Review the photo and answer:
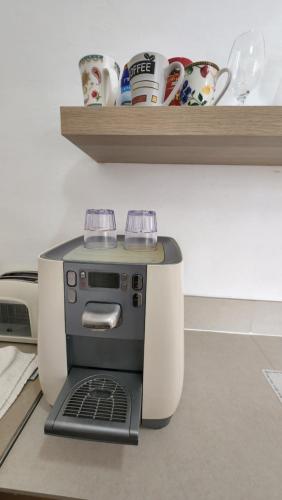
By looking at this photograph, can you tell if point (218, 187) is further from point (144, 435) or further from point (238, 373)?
point (144, 435)

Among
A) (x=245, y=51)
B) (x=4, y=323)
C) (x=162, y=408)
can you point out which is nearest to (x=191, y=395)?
(x=162, y=408)

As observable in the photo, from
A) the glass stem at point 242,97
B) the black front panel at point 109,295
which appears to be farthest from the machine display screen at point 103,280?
the glass stem at point 242,97

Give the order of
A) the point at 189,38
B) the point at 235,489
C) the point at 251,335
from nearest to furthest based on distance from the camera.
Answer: the point at 235,489
the point at 189,38
the point at 251,335

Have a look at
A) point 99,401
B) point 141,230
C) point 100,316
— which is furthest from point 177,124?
point 99,401

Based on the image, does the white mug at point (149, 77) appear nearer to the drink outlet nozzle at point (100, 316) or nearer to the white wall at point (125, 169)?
the white wall at point (125, 169)

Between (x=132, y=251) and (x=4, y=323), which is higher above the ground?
(x=132, y=251)

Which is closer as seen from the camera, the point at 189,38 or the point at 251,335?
the point at 189,38

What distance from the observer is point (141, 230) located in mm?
573

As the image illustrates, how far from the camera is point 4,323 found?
656mm

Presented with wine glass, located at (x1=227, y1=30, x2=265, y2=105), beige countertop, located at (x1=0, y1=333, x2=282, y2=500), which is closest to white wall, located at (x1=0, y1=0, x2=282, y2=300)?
wine glass, located at (x1=227, y1=30, x2=265, y2=105)

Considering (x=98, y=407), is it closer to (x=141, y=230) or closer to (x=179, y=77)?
(x=141, y=230)

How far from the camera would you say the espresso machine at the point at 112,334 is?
0.37 m

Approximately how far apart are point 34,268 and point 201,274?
59 cm

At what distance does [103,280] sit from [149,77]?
41cm
